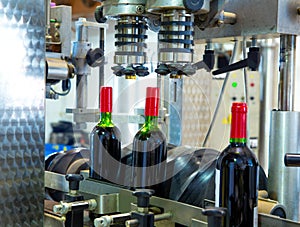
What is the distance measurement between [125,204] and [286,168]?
1.15 ft

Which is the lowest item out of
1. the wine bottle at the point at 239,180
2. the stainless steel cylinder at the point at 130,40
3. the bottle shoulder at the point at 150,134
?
the wine bottle at the point at 239,180

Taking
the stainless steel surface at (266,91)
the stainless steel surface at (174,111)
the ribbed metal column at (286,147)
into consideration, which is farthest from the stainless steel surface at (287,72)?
the stainless steel surface at (266,91)

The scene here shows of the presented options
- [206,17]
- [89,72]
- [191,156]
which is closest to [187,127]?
[89,72]

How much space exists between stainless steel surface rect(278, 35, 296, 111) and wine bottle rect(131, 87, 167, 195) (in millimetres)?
274

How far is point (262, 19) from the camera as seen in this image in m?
1.07

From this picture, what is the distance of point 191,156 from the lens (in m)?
1.14

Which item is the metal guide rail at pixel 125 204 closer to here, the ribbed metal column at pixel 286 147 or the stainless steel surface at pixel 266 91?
the ribbed metal column at pixel 286 147

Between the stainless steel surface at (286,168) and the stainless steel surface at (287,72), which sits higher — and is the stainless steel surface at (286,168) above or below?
below

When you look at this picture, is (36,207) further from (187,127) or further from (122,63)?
(187,127)

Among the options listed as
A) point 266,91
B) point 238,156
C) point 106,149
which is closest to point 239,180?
point 238,156

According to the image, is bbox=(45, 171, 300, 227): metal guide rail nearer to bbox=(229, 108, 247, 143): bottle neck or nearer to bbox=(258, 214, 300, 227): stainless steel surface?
bbox=(258, 214, 300, 227): stainless steel surface

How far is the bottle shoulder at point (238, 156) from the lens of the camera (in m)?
0.88

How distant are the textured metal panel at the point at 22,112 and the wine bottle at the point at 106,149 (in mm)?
126

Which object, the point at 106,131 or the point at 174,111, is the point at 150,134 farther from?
the point at 174,111
